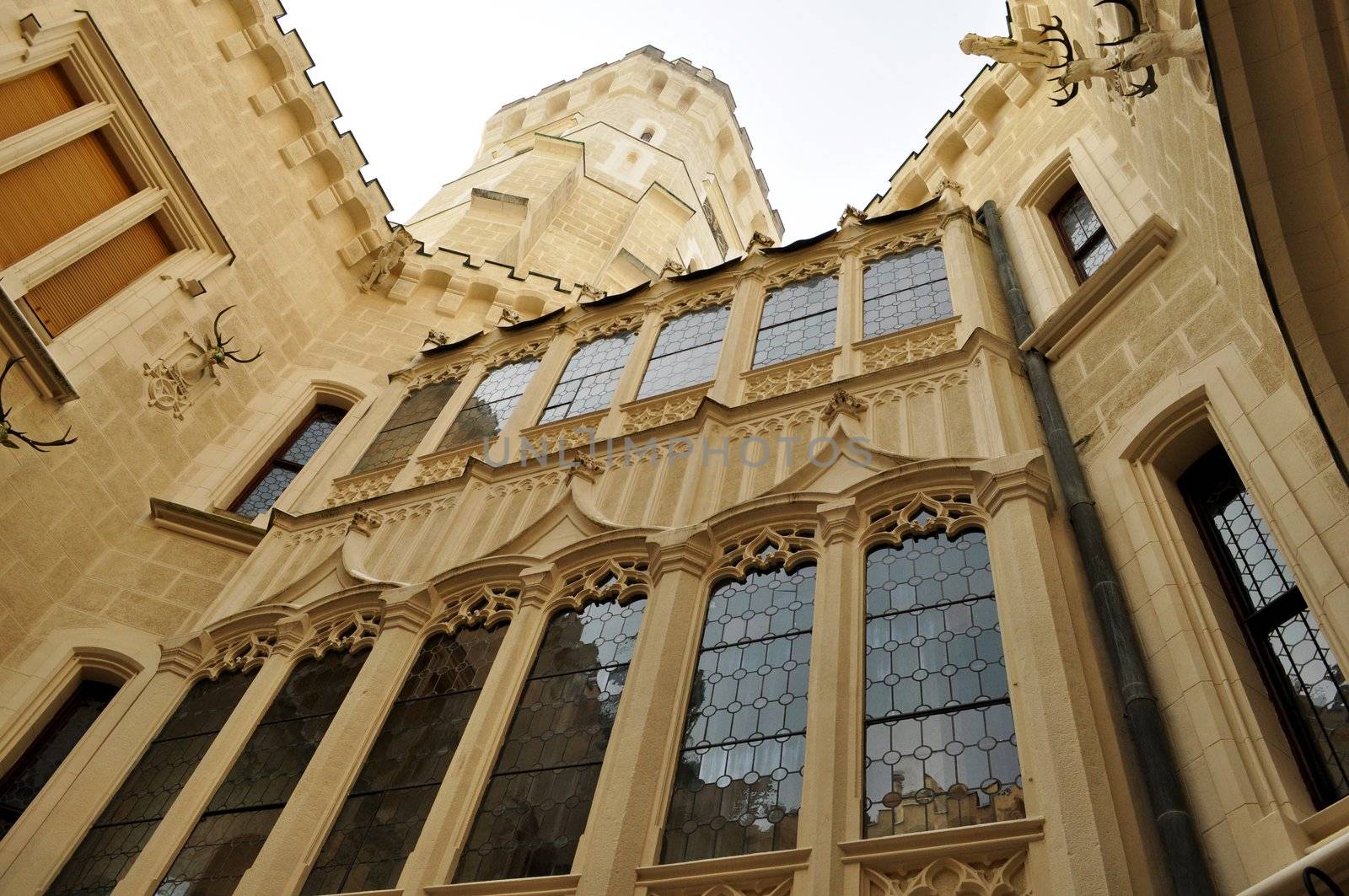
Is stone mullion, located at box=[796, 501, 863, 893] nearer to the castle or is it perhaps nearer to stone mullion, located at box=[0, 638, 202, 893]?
the castle

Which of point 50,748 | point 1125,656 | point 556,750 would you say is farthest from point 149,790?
point 1125,656

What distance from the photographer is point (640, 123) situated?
3500 centimetres

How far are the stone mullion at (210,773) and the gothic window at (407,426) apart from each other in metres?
3.21

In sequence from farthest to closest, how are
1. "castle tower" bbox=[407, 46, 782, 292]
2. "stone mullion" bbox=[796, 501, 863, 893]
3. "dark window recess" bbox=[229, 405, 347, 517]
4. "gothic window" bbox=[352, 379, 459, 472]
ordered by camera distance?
"castle tower" bbox=[407, 46, 782, 292]
"dark window recess" bbox=[229, 405, 347, 517]
"gothic window" bbox=[352, 379, 459, 472]
"stone mullion" bbox=[796, 501, 863, 893]

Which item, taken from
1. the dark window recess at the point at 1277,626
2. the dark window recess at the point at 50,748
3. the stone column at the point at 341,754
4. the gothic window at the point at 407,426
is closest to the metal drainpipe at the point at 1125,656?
the dark window recess at the point at 1277,626

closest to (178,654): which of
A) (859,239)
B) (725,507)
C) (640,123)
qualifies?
(725,507)

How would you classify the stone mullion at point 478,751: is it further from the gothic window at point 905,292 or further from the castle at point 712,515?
the gothic window at point 905,292

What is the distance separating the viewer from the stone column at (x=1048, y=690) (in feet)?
15.7

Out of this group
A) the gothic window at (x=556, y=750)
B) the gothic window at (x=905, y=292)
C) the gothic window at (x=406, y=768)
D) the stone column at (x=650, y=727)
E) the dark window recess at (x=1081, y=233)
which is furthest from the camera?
the gothic window at (x=905, y=292)

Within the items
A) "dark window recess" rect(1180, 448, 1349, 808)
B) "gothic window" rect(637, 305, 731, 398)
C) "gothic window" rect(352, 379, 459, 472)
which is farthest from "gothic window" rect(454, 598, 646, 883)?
"gothic window" rect(352, 379, 459, 472)

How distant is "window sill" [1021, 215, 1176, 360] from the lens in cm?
767

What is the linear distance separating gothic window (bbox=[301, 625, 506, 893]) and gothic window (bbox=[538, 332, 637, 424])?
3447 mm

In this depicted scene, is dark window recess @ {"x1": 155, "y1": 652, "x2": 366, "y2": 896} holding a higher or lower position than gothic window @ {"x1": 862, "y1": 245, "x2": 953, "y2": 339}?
lower

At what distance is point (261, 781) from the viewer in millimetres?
7848
